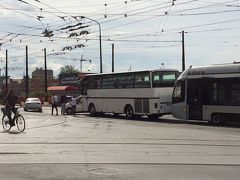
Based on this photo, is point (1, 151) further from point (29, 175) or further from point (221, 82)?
point (221, 82)

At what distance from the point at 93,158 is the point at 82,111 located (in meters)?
27.3

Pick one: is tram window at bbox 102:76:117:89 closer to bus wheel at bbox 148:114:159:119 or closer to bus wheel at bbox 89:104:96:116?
bus wheel at bbox 89:104:96:116

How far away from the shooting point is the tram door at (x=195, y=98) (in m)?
27.1

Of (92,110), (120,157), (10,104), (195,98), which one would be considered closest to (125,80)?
(92,110)

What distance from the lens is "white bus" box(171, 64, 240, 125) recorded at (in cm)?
2520

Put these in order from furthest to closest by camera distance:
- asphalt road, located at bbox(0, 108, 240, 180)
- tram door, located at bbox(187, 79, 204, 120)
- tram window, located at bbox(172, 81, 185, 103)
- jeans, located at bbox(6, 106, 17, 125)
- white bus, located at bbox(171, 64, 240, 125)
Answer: tram window, located at bbox(172, 81, 185, 103), tram door, located at bbox(187, 79, 204, 120), white bus, located at bbox(171, 64, 240, 125), jeans, located at bbox(6, 106, 17, 125), asphalt road, located at bbox(0, 108, 240, 180)

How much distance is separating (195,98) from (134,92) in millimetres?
5948

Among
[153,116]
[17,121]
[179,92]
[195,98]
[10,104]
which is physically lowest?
[153,116]

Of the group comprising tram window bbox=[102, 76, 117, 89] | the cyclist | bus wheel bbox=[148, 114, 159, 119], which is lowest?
bus wheel bbox=[148, 114, 159, 119]

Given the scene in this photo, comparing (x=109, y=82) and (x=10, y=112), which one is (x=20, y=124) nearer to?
(x=10, y=112)

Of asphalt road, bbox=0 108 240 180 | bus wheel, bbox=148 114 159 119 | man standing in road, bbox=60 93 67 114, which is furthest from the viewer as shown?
man standing in road, bbox=60 93 67 114

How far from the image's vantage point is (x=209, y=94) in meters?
26.6

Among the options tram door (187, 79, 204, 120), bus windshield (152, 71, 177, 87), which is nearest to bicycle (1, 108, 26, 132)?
tram door (187, 79, 204, 120)

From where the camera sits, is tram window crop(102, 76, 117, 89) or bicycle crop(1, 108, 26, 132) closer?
bicycle crop(1, 108, 26, 132)
